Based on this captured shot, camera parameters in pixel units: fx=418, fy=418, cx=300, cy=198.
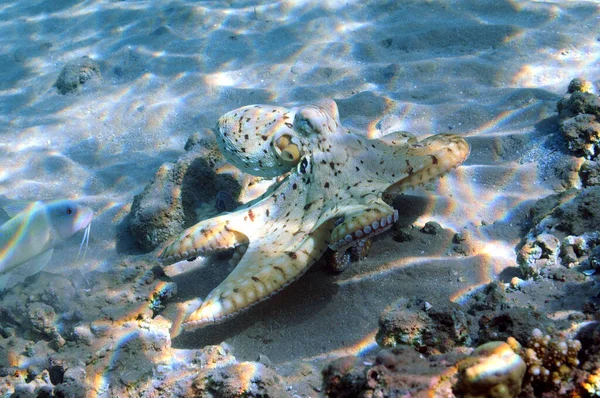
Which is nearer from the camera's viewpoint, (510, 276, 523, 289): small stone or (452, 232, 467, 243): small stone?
(510, 276, 523, 289): small stone

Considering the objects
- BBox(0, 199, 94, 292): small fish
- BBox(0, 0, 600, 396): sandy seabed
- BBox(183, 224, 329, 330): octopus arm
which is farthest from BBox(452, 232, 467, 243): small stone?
BBox(0, 199, 94, 292): small fish

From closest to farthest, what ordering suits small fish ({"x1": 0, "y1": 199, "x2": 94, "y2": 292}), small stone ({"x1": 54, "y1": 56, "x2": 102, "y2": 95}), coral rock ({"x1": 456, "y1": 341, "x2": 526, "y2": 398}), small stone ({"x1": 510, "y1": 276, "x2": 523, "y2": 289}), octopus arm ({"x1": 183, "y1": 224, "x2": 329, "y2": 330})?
coral rock ({"x1": 456, "y1": 341, "x2": 526, "y2": 398})
octopus arm ({"x1": 183, "y1": 224, "x2": 329, "y2": 330})
small stone ({"x1": 510, "y1": 276, "x2": 523, "y2": 289})
small fish ({"x1": 0, "y1": 199, "x2": 94, "y2": 292})
small stone ({"x1": 54, "y1": 56, "x2": 102, "y2": 95})

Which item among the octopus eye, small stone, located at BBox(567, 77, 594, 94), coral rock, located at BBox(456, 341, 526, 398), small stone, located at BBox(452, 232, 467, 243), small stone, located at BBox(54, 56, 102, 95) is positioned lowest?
small stone, located at BBox(452, 232, 467, 243)

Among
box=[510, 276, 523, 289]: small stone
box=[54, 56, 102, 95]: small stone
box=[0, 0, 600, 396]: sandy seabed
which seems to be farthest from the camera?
box=[54, 56, 102, 95]: small stone

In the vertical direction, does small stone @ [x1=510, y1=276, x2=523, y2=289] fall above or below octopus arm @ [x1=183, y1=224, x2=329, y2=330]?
below

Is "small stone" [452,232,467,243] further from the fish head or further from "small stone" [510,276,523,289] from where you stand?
the fish head

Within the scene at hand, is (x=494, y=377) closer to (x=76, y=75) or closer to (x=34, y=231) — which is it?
(x=34, y=231)

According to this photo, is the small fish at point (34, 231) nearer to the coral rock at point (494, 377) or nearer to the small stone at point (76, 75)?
the coral rock at point (494, 377)

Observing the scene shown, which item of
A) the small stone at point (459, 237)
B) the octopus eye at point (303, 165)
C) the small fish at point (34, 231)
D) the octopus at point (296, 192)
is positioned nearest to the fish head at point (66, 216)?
the small fish at point (34, 231)

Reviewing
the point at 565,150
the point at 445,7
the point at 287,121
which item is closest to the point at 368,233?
the point at 287,121
